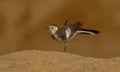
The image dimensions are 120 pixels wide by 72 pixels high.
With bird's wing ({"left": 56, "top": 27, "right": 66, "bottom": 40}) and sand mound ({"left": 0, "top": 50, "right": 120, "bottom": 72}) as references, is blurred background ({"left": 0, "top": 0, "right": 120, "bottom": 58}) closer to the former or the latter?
bird's wing ({"left": 56, "top": 27, "right": 66, "bottom": 40})

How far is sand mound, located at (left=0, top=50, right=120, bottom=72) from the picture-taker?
8211mm

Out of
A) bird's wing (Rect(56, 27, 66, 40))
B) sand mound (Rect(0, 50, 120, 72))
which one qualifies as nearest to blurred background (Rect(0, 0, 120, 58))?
bird's wing (Rect(56, 27, 66, 40))

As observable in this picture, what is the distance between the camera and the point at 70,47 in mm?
15055

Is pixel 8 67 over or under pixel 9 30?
under

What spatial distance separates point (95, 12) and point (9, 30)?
200cm

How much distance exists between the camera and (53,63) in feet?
27.6

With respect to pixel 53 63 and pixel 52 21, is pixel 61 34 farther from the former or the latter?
pixel 52 21

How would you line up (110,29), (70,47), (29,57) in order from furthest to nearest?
(110,29)
(70,47)
(29,57)

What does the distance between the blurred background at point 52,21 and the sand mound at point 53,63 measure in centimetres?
656

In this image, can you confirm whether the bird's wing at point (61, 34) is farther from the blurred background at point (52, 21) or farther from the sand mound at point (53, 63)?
the blurred background at point (52, 21)

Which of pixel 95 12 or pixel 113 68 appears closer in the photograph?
pixel 113 68

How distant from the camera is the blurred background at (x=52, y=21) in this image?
15.7m

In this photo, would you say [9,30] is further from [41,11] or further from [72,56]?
[72,56]

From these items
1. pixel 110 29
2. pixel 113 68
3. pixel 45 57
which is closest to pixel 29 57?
pixel 45 57
